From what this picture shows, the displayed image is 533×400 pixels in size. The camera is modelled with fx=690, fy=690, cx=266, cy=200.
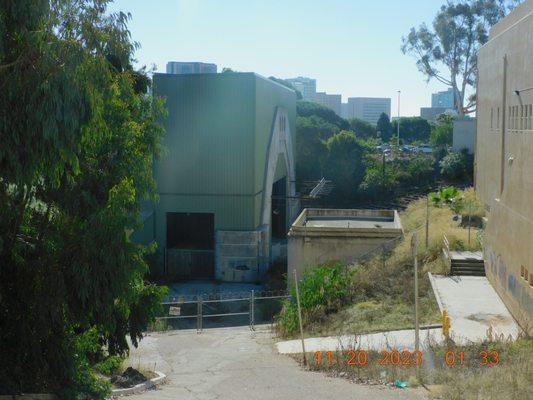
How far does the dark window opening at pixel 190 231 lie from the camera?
39.0m

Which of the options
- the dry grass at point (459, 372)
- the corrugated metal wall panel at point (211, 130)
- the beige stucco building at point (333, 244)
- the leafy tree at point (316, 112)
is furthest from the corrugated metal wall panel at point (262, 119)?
the leafy tree at point (316, 112)

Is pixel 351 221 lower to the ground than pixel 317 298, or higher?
higher

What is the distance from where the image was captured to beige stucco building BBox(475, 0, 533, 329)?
1762cm

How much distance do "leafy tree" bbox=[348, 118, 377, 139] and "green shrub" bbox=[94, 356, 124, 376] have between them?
276ft

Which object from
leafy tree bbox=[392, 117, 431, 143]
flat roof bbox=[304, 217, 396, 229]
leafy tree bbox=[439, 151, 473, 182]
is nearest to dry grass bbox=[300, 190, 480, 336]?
flat roof bbox=[304, 217, 396, 229]

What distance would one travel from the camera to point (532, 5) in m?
19.3

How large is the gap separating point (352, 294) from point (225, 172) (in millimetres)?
15991

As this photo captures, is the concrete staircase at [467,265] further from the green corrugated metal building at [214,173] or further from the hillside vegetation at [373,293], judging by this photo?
the green corrugated metal building at [214,173]

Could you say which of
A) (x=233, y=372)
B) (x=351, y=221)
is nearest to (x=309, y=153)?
(x=351, y=221)

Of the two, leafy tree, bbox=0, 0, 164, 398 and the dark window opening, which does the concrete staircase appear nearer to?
leafy tree, bbox=0, 0, 164, 398

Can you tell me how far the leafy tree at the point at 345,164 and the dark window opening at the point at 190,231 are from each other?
694 inches

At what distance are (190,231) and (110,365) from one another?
1147 inches

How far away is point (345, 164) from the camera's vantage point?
5969 cm

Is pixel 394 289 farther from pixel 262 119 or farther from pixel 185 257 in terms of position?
pixel 262 119
